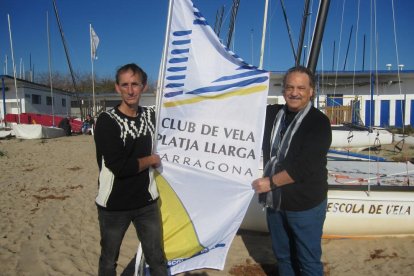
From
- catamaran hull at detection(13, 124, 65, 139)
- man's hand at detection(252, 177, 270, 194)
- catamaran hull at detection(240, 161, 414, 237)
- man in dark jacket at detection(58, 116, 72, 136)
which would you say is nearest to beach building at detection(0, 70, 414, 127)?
man in dark jacket at detection(58, 116, 72, 136)

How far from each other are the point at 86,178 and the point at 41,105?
23.7 meters

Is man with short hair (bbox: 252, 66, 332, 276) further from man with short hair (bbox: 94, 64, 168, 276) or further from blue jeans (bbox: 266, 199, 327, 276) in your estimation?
man with short hair (bbox: 94, 64, 168, 276)

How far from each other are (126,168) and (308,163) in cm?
116

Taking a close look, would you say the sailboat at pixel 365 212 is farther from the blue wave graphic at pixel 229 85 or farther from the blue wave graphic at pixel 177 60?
the blue wave graphic at pixel 177 60

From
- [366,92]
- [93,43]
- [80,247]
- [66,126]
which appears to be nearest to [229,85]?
[80,247]

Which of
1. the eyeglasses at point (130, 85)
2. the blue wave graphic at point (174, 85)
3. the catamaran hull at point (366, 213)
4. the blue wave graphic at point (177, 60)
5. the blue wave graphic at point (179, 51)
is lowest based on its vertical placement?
the catamaran hull at point (366, 213)

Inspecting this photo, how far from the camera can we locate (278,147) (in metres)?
2.52

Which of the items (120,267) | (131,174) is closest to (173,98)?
(131,174)

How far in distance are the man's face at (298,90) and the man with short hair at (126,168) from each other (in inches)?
37.7

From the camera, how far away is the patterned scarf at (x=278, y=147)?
2430mm

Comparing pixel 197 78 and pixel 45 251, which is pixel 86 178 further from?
pixel 197 78

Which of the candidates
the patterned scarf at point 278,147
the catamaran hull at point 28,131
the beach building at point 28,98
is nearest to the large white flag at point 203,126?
the patterned scarf at point 278,147

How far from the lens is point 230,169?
2.59m

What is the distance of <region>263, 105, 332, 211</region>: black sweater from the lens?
231 centimetres
